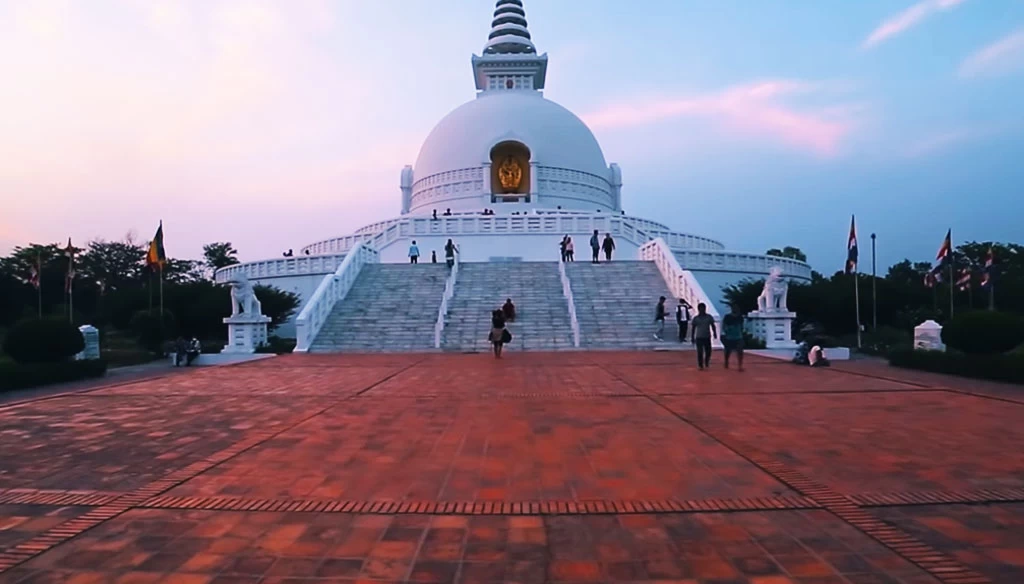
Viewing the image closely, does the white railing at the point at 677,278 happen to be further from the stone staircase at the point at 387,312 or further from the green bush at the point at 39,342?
the green bush at the point at 39,342

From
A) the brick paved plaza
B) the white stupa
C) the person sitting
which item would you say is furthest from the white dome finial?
the brick paved plaza

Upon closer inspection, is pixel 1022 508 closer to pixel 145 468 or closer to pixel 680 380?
pixel 145 468

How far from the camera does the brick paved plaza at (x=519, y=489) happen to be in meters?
3.81

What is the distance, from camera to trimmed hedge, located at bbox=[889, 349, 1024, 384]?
39.6ft

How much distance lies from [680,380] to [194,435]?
25.1 feet

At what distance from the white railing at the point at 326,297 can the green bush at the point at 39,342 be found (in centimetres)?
596

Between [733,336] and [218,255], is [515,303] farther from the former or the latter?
[218,255]

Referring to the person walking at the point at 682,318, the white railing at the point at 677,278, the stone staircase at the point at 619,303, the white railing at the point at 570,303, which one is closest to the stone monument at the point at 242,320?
the white railing at the point at 570,303

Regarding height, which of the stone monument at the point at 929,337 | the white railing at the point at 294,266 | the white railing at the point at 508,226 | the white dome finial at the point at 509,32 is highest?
the white dome finial at the point at 509,32

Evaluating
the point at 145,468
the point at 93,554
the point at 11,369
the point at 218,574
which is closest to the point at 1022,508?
the point at 218,574

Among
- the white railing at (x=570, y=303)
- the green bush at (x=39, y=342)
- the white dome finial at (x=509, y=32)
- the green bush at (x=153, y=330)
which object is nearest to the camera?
the green bush at (x=39, y=342)

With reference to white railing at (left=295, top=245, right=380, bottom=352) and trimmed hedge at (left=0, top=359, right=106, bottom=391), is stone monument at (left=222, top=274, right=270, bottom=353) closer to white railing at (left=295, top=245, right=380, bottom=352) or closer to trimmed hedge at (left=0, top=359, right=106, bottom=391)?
white railing at (left=295, top=245, right=380, bottom=352)

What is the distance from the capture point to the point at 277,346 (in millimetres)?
20344

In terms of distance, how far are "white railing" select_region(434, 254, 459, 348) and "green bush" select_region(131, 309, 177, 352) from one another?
809 cm
